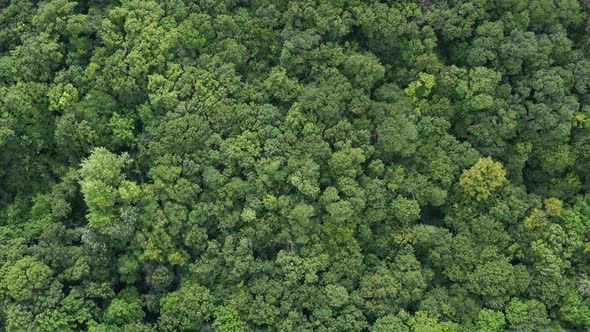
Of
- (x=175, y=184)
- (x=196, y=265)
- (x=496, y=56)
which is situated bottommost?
(x=196, y=265)

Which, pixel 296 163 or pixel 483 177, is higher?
pixel 296 163

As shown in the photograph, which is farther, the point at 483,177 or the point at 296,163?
the point at 483,177

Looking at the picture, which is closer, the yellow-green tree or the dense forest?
the dense forest

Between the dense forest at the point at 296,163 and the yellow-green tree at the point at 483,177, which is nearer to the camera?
the dense forest at the point at 296,163

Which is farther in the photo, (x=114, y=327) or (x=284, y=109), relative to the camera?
(x=284, y=109)

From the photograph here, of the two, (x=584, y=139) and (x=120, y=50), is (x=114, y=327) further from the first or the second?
(x=584, y=139)

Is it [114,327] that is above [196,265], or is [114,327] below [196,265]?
below

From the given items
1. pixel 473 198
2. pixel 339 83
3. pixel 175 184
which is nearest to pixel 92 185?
pixel 175 184
